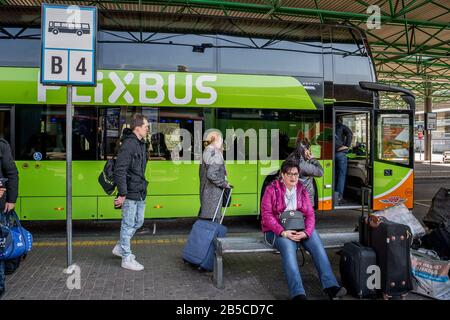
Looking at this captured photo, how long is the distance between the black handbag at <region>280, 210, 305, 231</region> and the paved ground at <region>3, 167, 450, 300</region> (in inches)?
27.5

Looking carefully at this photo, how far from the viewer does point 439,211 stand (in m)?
4.83

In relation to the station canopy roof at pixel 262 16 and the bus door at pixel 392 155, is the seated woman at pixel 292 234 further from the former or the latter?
the bus door at pixel 392 155

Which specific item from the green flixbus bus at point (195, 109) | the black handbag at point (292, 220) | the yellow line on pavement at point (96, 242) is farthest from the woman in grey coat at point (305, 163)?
the yellow line on pavement at point (96, 242)

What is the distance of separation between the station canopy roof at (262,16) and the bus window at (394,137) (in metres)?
2.36

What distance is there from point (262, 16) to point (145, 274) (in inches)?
430

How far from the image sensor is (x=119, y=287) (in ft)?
15.4

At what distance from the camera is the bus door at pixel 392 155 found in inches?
324

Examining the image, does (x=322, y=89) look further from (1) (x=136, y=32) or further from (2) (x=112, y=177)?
(2) (x=112, y=177)

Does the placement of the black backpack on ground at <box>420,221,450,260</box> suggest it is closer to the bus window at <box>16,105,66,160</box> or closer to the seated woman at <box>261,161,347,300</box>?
the seated woman at <box>261,161,347,300</box>

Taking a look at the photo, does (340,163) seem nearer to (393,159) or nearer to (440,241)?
(393,159)

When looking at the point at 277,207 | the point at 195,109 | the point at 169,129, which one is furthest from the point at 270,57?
the point at 277,207

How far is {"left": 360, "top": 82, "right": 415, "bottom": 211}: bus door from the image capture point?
27.0 ft

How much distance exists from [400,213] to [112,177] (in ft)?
11.4

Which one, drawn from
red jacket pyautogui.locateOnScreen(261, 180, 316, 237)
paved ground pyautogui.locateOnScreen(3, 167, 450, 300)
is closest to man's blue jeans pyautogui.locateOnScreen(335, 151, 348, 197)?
paved ground pyautogui.locateOnScreen(3, 167, 450, 300)
